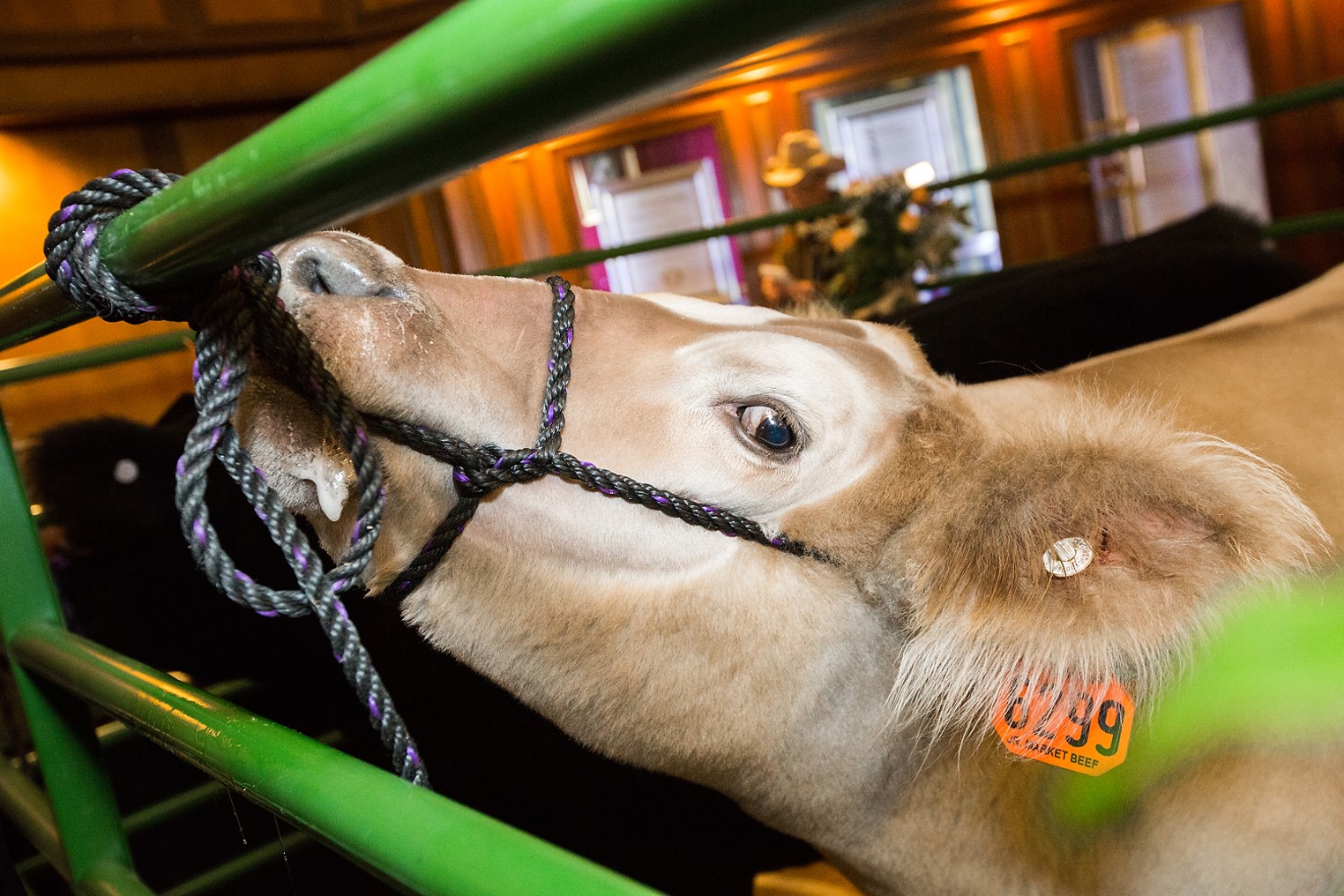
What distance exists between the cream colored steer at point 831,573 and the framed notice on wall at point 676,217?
6257mm

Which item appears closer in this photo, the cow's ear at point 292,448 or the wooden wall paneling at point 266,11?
the cow's ear at point 292,448

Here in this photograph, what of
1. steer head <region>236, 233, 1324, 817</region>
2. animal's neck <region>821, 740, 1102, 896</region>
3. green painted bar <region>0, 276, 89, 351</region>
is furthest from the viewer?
animal's neck <region>821, 740, 1102, 896</region>

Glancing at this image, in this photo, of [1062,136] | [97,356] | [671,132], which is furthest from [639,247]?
[1062,136]

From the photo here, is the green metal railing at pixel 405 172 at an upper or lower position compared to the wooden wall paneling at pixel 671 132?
lower

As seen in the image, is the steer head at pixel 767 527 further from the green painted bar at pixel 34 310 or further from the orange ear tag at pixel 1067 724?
the green painted bar at pixel 34 310

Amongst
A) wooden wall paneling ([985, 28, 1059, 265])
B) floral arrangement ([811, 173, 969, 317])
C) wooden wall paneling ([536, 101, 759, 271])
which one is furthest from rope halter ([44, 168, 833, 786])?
wooden wall paneling ([985, 28, 1059, 265])

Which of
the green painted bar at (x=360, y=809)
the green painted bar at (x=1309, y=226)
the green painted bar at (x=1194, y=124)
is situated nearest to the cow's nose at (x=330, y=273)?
the green painted bar at (x=360, y=809)

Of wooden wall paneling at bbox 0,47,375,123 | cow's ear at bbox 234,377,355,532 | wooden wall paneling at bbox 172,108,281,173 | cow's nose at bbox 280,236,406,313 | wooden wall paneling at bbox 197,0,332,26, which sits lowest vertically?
cow's ear at bbox 234,377,355,532

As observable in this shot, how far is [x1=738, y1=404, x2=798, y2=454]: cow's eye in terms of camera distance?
3.38 ft

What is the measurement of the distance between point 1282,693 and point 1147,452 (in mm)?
376

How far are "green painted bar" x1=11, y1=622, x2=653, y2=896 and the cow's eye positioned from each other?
57cm

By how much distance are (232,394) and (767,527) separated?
1.98ft

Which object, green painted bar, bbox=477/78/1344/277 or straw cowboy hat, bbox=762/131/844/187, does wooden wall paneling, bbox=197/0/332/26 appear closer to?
straw cowboy hat, bbox=762/131/844/187

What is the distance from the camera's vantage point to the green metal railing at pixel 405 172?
332mm
